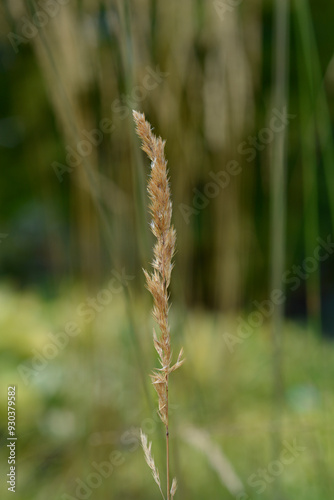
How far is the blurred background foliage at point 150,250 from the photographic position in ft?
2.42

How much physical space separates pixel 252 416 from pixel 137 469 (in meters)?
0.36

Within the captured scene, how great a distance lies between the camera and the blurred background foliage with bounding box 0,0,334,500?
2.42 feet

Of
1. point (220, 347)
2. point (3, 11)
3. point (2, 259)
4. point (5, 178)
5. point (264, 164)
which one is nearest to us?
point (3, 11)

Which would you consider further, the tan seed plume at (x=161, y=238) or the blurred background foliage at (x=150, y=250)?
the blurred background foliage at (x=150, y=250)

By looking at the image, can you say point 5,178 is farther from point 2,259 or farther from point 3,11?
point 3,11

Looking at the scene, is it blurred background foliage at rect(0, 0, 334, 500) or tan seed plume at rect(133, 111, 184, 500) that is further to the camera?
blurred background foliage at rect(0, 0, 334, 500)

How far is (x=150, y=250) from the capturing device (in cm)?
69

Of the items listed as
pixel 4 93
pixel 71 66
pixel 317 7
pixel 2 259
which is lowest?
pixel 2 259

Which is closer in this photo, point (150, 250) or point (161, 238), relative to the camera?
point (161, 238)

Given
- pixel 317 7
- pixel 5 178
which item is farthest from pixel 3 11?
pixel 317 7

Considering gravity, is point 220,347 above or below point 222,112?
below

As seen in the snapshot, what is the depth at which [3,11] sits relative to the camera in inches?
50.3

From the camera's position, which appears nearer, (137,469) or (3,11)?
(137,469)

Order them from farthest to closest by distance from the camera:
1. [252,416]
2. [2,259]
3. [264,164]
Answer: [2,259], [264,164], [252,416]
